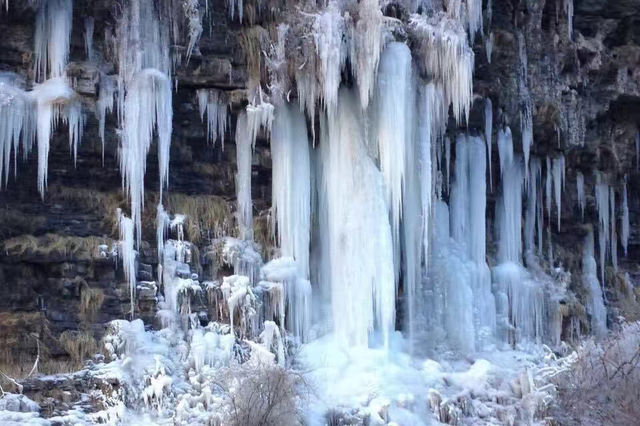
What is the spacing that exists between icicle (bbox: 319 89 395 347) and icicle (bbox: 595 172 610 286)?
773cm

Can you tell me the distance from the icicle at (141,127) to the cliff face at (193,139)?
53 centimetres

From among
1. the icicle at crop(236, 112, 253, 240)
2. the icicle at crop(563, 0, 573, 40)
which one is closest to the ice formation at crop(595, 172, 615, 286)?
the icicle at crop(563, 0, 573, 40)

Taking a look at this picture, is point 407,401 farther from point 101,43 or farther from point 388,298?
point 101,43

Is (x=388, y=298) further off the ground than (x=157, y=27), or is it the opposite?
(x=157, y=27)

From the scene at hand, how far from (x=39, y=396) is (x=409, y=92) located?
891 centimetres

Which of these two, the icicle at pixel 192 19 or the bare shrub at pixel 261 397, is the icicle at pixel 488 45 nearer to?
the icicle at pixel 192 19

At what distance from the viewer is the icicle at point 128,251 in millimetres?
23672

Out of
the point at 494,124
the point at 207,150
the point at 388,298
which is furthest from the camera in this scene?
the point at 494,124

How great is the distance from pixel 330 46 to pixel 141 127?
3.81m

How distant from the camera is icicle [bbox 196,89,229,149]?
24.9 metres

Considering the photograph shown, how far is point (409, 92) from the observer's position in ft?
81.1

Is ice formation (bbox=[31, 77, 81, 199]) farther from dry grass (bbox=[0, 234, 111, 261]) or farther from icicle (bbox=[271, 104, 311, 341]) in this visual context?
icicle (bbox=[271, 104, 311, 341])

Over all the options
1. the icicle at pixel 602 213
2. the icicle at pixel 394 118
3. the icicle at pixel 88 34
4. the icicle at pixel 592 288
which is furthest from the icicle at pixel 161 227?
the icicle at pixel 602 213

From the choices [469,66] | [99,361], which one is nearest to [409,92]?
[469,66]
